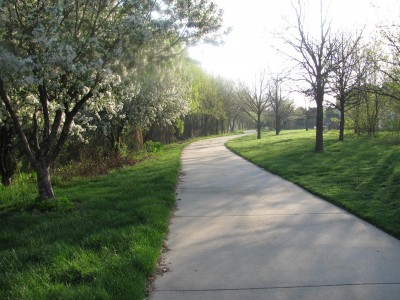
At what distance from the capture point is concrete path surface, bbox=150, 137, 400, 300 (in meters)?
4.00

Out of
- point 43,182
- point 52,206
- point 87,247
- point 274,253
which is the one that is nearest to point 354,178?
point 274,253

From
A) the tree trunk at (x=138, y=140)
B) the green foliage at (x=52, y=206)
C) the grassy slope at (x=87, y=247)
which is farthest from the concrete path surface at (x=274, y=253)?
the tree trunk at (x=138, y=140)

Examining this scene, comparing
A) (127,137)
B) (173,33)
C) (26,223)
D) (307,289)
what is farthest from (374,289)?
(127,137)

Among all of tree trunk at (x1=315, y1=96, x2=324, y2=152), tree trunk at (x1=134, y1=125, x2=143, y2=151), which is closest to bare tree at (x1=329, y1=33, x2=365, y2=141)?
tree trunk at (x1=315, y1=96, x2=324, y2=152)

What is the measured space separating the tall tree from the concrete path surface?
9.61 ft

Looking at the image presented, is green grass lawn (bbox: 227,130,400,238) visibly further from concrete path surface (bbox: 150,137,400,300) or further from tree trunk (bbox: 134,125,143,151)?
tree trunk (bbox: 134,125,143,151)

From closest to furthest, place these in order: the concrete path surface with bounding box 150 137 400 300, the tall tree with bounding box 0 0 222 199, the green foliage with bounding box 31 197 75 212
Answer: the concrete path surface with bounding box 150 137 400 300 < the tall tree with bounding box 0 0 222 199 < the green foliage with bounding box 31 197 75 212

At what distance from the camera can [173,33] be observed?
7.76 meters

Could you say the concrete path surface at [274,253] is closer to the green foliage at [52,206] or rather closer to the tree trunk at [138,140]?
the green foliage at [52,206]

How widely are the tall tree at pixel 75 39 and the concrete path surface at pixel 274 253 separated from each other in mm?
2928

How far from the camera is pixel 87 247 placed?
5.06 meters

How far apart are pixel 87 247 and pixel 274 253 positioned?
2399mm

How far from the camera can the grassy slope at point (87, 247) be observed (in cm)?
388

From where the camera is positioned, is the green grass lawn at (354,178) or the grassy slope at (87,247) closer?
the grassy slope at (87,247)
